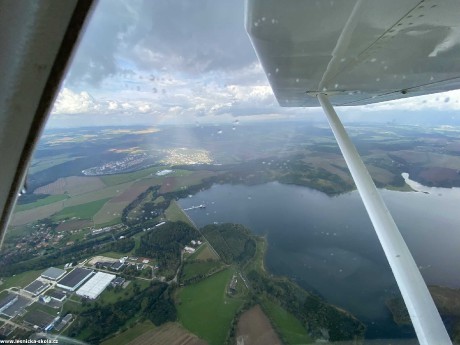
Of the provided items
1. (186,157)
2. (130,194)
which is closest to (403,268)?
(130,194)

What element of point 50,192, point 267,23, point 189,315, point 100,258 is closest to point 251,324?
point 189,315

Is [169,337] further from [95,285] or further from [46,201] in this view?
[46,201]

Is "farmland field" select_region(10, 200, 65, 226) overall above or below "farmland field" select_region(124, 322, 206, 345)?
above

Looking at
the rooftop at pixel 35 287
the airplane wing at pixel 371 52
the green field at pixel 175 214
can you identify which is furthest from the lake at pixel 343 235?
the airplane wing at pixel 371 52

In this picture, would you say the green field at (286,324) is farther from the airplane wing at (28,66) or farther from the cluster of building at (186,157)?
the cluster of building at (186,157)

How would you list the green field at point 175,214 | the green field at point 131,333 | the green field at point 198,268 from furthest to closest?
the green field at point 175,214
the green field at point 198,268
the green field at point 131,333

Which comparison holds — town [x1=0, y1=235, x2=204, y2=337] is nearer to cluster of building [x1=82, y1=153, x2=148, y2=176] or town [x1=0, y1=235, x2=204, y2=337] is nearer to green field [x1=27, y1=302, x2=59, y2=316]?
green field [x1=27, y1=302, x2=59, y2=316]

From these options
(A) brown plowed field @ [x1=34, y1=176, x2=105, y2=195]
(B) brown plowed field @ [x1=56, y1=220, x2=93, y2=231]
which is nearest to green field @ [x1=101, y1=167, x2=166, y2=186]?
(A) brown plowed field @ [x1=34, y1=176, x2=105, y2=195]
